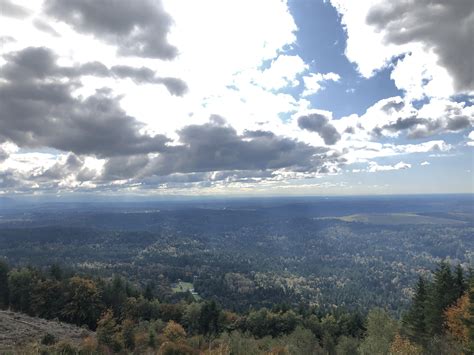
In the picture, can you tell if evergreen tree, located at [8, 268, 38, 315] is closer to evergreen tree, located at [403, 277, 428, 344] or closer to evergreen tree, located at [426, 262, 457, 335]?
evergreen tree, located at [403, 277, 428, 344]

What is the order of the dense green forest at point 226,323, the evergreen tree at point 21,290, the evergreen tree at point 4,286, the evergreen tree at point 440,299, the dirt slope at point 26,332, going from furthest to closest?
the evergreen tree at point 4,286 < the evergreen tree at point 21,290 < the evergreen tree at point 440,299 < the dense green forest at point 226,323 < the dirt slope at point 26,332

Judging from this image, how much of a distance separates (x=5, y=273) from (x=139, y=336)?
2111 inches

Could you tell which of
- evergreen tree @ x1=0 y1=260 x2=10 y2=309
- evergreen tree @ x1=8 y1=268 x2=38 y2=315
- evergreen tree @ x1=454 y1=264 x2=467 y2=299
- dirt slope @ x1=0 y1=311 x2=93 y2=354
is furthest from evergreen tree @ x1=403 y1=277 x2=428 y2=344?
evergreen tree @ x1=0 y1=260 x2=10 y2=309

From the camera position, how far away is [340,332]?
92.0m

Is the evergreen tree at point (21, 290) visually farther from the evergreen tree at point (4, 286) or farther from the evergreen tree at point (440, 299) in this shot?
the evergreen tree at point (440, 299)

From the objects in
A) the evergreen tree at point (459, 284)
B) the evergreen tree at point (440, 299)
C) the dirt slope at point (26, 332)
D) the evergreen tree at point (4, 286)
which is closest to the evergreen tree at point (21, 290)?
the evergreen tree at point (4, 286)

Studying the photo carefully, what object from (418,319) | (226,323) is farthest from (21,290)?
(418,319)

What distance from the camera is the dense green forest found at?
5006 cm

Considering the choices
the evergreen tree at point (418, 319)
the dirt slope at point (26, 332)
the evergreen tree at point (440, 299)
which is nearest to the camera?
the dirt slope at point (26, 332)

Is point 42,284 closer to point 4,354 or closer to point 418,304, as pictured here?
point 4,354

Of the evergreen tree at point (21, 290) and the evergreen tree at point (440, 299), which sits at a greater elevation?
the evergreen tree at point (440, 299)

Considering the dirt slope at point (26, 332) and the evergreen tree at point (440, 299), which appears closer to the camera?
the dirt slope at point (26, 332)

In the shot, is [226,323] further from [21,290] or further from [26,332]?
[26,332]

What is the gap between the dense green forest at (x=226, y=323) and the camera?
50.1 meters
